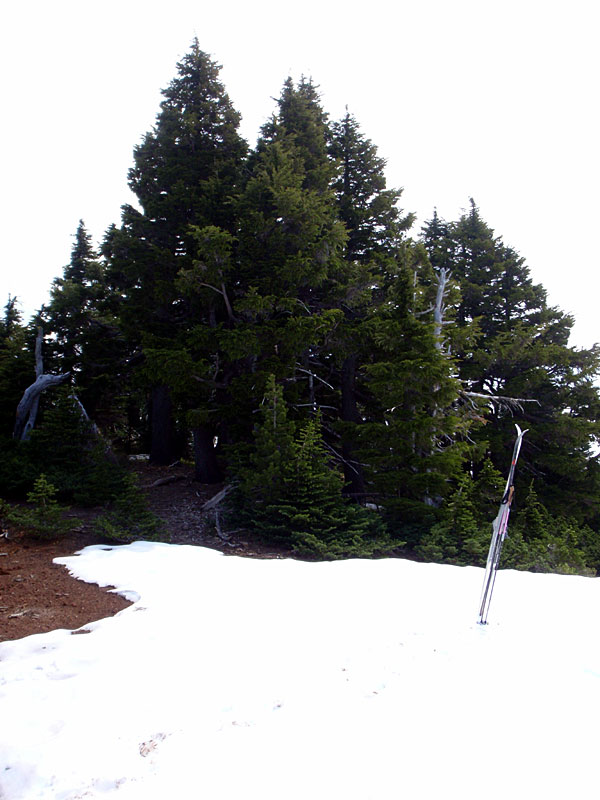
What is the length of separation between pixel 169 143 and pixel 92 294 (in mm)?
5345

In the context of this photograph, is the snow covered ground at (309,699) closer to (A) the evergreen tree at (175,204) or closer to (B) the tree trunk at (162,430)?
(A) the evergreen tree at (175,204)

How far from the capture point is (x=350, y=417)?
12734mm

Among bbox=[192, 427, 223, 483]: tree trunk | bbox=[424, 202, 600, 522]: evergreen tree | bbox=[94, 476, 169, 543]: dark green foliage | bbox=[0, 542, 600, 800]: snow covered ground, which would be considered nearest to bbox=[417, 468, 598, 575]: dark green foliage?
bbox=[424, 202, 600, 522]: evergreen tree

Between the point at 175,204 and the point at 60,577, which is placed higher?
the point at 175,204

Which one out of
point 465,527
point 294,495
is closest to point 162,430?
point 294,495

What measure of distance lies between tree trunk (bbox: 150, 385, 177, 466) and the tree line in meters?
0.07

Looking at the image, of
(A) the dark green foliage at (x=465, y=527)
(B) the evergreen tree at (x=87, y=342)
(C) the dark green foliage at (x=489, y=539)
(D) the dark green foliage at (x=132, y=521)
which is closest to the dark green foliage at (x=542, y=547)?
(C) the dark green foliage at (x=489, y=539)

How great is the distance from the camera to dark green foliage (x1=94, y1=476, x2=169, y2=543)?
25.6 ft

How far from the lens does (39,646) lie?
3.89 metres

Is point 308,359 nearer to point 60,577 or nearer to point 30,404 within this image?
point 30,404

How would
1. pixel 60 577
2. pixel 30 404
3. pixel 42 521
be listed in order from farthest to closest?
pixel 30 404
pixel 42 521
pixel 60 577

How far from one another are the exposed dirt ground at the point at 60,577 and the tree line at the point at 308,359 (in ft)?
2.97

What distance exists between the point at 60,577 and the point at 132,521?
7.28ft

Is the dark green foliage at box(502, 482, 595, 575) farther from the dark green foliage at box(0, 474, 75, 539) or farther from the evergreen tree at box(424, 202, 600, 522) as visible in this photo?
the dark green foliage at box(0, 474, 75, 539)
